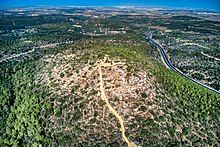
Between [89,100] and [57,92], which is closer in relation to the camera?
[89,100]

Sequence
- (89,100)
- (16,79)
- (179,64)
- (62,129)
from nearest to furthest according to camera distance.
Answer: (62,129), (89,100), (16,79), (179,64)

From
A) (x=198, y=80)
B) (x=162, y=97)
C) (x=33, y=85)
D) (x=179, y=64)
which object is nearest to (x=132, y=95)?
(x=162, y=97)

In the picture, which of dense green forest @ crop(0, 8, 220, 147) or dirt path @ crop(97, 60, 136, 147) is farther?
dense green forest @ crop(0, 8, 220, 147)

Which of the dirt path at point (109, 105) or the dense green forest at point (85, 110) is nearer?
the dirt path at point (109, 105)

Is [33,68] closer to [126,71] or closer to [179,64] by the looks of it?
[126,71]

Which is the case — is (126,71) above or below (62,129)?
above

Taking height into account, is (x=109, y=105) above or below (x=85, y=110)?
above

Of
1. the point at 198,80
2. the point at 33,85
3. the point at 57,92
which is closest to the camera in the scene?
the point at 57,92

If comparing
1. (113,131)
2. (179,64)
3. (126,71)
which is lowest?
(179,64)

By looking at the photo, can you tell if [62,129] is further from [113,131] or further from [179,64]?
[179,64]
